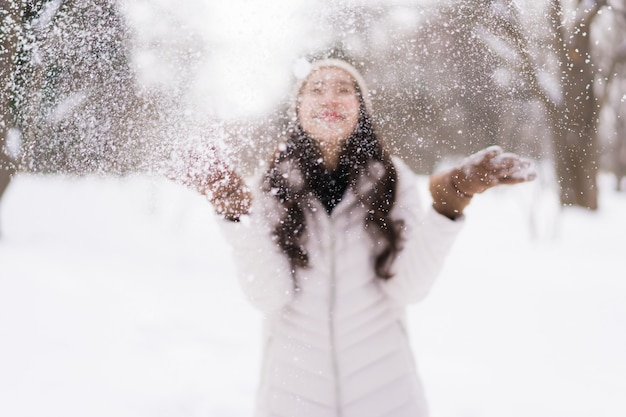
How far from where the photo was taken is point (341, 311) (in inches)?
13.6

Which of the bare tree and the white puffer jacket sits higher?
the bare tree

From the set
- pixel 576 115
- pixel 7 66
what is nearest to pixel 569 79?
pixel 576 115

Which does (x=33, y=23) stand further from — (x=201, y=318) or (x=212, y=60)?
(x=201, y=318)

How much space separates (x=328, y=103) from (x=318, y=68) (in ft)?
0.07

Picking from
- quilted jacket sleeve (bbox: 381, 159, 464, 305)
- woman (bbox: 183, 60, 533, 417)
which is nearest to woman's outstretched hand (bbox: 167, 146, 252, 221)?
woman (bbox: 183, 60, 533, 417)

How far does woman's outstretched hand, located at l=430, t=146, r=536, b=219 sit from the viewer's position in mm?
233

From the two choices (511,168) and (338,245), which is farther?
(338,245)

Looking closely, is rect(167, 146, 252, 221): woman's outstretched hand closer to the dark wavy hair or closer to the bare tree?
the dark wavy hair

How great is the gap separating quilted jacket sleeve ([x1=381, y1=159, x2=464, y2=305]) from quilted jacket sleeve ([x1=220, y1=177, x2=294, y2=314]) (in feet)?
0.27

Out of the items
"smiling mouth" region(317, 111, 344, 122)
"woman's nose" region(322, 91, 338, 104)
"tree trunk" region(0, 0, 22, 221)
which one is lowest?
"smiling mouth" region(317, 111, 344, 122)

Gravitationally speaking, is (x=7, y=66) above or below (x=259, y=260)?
above

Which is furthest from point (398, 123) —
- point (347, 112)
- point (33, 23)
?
point (33, 23)

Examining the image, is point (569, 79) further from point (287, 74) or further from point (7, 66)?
point (7, 66)

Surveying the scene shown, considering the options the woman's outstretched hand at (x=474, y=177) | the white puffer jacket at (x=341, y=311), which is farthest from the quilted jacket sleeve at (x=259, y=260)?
the woman's outstretched hand at (x=474, y=177)
